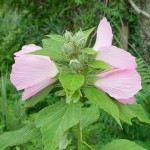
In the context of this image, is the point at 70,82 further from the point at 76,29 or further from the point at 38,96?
the point at 76,29

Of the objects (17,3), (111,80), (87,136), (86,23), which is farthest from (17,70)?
(17,3)

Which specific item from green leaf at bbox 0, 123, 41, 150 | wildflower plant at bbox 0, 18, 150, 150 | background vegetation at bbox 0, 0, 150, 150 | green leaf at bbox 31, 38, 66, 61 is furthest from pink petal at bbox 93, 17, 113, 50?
background vegetation at bbox 0, 0, 150, 150

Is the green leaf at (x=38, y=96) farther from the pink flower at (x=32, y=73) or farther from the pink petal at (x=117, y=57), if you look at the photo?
the pink petal at (x=117, y=57)

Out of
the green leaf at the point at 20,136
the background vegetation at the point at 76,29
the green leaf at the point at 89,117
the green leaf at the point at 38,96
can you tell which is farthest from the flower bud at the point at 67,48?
the background vegetation at the point at 76,29

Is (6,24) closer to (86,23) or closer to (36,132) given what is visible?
(86,23)

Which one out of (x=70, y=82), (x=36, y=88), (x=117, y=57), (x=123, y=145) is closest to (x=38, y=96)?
(x=36, y=88)

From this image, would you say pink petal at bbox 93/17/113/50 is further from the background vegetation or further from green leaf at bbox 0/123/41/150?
the background vegetation

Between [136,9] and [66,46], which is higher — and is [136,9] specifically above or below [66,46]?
below
